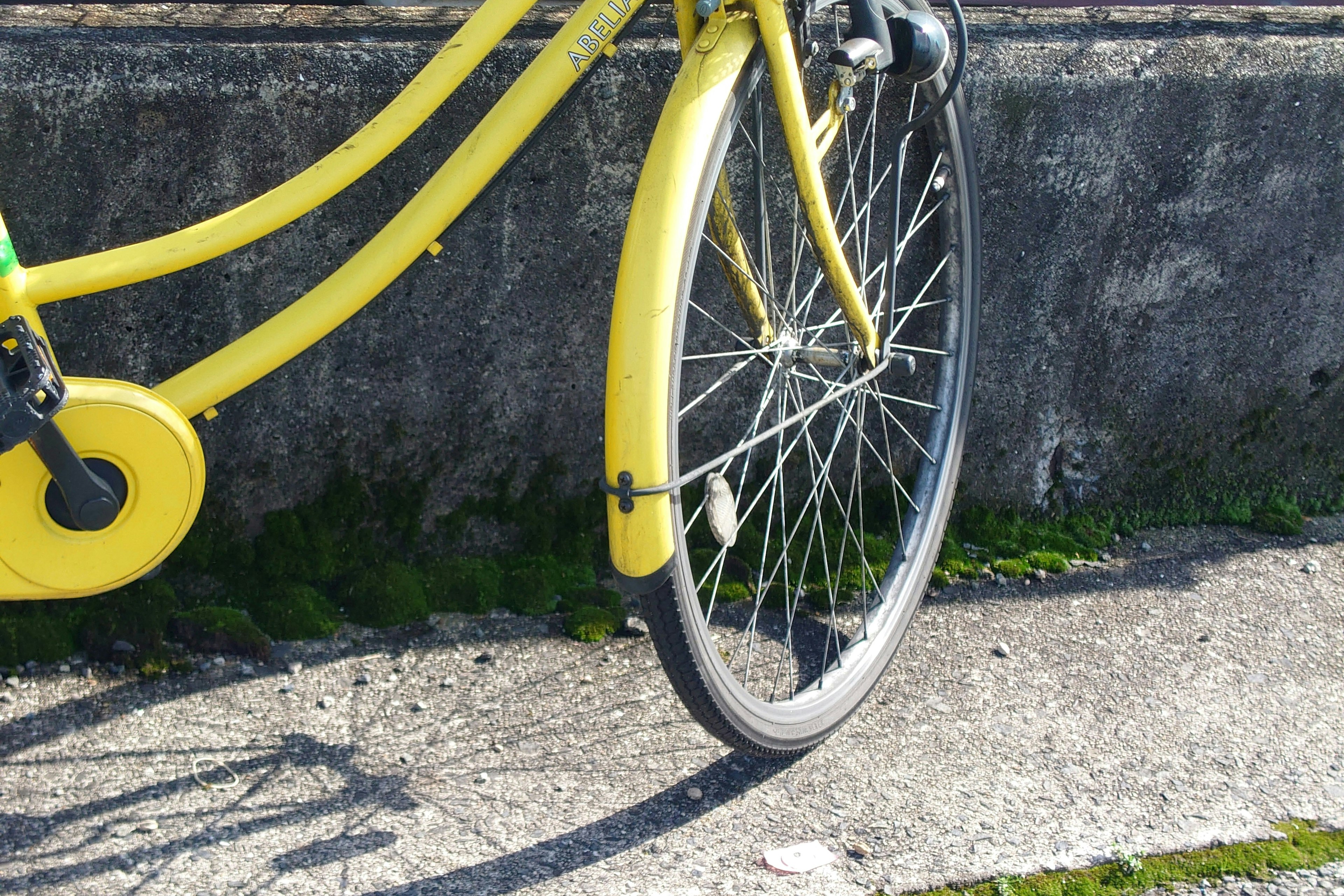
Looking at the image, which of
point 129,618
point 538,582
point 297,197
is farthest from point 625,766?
point 297,197

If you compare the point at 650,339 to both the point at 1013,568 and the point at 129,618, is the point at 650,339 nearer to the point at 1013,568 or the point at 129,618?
the point at 129,618

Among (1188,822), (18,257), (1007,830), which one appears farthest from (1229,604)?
(18,257)

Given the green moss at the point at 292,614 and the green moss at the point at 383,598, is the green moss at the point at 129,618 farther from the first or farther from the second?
the green moss at the point at 383,598

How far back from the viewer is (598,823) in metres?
1.98

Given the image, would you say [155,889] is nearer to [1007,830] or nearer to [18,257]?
[18,257]

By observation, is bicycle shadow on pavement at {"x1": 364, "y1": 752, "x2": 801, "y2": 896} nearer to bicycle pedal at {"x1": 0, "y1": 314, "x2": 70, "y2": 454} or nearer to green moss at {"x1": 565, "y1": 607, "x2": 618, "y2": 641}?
green moss at {"x1": 565, "y1": 607, "x2": 618, "y2": 641}

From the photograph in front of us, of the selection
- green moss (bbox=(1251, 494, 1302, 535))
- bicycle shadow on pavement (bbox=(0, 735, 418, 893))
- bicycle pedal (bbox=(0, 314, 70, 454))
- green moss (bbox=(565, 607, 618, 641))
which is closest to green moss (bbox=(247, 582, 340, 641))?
bicycle shadow on pavement (bbox=(0, 735, 418, 893))

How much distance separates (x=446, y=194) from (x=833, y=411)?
1154 mm

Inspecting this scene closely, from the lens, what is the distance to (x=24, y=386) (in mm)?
1571

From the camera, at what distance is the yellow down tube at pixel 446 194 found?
5.98ft

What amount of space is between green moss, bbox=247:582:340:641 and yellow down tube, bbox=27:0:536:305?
87 centimetres

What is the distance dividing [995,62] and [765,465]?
1.04 m

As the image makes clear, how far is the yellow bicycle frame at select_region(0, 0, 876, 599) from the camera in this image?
5.41 ft

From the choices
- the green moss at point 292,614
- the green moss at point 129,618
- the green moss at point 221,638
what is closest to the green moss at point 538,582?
the green moss at point 292,614
